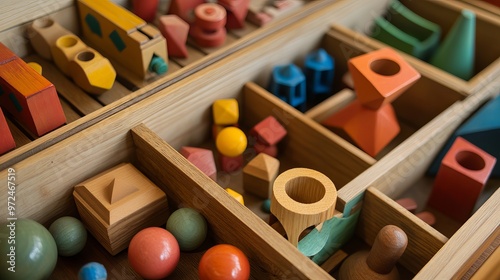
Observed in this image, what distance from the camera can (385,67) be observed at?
0.94 meters

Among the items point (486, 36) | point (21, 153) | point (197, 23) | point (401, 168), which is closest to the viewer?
point (21, 153)

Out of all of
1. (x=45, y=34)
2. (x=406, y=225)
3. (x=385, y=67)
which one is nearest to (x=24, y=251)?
(x=45, y=34)

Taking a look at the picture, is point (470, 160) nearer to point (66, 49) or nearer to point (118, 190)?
point (118, 190)

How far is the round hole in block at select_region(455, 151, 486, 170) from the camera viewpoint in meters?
0.89

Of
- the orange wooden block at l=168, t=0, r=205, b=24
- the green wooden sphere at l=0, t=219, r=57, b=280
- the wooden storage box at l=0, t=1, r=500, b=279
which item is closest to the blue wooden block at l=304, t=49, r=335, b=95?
the wooden storage box at l=0, t=1, r=500, b=279

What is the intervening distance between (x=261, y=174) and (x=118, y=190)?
0.81 feet

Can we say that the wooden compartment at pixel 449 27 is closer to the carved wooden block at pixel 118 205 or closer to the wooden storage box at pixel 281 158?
the wooden storage box at pixel 281 158

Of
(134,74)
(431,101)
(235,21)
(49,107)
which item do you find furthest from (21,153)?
(431,101)

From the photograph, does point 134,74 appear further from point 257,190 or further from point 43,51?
point 257,190

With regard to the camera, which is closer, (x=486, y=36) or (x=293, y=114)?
(x=293, y=114)

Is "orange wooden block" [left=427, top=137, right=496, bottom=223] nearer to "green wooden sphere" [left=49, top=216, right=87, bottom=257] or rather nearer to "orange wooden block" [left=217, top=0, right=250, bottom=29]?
"orange wooden block" [left=217, top=0, right=250, bottom=29]

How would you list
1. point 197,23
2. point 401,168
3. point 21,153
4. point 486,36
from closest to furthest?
point 21,153, point 401,168, point 197,23, point 486,36

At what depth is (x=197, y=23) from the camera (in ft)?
3.38

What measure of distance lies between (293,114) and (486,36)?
21.6 inches
